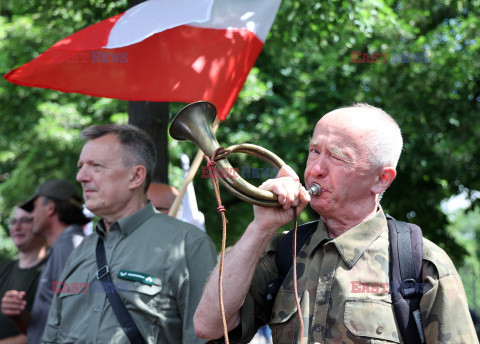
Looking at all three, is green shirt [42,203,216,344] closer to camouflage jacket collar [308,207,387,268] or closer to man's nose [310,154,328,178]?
camouflage jacket collar [308,207,387,268]

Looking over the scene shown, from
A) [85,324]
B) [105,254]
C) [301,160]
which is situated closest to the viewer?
[85,324]

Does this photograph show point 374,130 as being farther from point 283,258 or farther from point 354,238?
point 283,258

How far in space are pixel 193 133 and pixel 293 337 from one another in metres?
0.88

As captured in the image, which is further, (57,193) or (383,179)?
(57,193)

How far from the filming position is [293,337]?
2.36m

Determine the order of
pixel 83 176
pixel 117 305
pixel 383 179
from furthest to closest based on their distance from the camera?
pixel 83 176 < pixel 117 305 < pixel 383 179

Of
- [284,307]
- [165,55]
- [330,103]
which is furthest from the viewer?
[330,103]

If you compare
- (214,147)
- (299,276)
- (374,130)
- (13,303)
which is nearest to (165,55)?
(13,303)

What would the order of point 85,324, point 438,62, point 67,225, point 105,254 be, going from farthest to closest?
point 438,62
point 67,225
point 105,254
point 85,324

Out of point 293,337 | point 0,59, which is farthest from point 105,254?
point 0,59

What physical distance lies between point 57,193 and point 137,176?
1.76 meters

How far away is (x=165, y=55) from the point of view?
16.3 ft

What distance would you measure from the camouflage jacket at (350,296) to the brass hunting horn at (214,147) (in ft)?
1.23

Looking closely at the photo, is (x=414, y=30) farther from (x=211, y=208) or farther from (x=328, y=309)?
(x=328, y=309)
